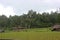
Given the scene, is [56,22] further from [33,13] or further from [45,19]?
[33,13]

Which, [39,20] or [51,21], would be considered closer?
[51,21]

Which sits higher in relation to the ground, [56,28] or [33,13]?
[33,13]

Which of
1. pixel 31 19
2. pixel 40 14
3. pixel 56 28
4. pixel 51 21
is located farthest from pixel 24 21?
pixel 56 28

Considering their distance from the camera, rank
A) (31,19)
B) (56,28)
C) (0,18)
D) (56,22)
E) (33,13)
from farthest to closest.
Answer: (33,13)
(31,19)
(56,22)
(0,18)
(56,28)

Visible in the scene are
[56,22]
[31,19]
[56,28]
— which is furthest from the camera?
[31,19]

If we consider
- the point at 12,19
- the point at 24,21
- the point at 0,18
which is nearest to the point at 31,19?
the point at 24,21

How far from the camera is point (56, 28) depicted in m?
13.0

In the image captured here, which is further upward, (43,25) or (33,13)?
(33,13)

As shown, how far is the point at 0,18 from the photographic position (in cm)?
1431

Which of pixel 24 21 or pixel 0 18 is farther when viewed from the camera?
pixel 24 21

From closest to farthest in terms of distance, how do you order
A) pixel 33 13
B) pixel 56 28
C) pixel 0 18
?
1. pixel 56 28
2. pixel 0 18
3. pixel 33 13

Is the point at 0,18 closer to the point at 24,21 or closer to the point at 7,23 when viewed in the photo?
the point at 7,23

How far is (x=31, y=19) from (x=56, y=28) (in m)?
4.10

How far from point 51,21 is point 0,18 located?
4189mm
